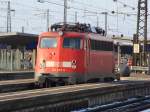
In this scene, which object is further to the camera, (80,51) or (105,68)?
(105,68)

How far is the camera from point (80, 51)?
23812 mm

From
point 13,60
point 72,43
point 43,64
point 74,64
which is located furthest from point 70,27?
point 13,60

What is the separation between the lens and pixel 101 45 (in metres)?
26.4

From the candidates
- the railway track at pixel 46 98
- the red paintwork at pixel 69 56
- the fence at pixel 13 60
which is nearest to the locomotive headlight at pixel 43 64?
the red paintwork at pixel 69 56

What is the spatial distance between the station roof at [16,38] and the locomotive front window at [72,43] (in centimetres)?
1870

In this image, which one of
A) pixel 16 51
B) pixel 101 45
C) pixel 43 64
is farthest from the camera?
pixel 16 51

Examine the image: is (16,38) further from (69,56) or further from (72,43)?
(69,56)

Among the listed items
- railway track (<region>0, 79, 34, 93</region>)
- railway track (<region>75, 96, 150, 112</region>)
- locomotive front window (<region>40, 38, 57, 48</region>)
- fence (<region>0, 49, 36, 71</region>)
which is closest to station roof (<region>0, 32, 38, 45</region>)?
fence (<region>0, 49, 36, 71</region>)

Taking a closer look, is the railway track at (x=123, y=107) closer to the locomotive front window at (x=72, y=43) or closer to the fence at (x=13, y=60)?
the locomotive front window at (x=72, y=43)

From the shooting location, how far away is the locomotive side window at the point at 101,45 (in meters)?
25.0

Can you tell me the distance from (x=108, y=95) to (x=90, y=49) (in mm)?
5000

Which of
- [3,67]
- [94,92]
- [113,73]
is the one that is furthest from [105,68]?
[3,67]

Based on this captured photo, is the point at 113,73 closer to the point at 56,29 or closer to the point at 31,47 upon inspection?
the point at 56,29

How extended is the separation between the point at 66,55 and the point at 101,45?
10.4 feet
